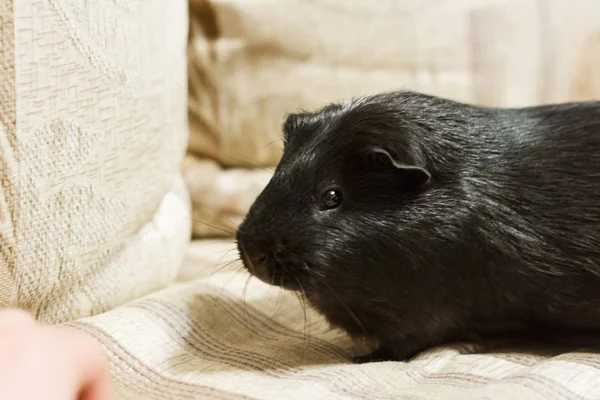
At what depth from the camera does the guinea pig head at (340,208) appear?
123 cm

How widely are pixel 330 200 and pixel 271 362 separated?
12.9 inches

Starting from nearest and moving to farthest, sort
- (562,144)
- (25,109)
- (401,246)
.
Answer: (25,109), (401,246), (562,144)

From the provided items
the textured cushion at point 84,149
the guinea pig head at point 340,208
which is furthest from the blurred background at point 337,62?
the guinea pig head at point 340,208

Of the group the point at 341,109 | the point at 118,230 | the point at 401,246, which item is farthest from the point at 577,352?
the point at 118,230

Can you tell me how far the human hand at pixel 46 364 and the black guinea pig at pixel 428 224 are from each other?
0.39 metres

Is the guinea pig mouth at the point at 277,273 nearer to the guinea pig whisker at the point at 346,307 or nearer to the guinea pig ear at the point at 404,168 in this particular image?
the guinea pig whisker at the point at 346,307

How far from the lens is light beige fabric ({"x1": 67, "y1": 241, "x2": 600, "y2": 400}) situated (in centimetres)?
110

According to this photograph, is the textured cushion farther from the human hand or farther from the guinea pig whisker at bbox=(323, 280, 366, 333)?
the guinea pig whisker at bbox=(323, 280, 366, 333)

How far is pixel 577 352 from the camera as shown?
1317mm

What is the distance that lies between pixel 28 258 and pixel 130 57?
46 cm

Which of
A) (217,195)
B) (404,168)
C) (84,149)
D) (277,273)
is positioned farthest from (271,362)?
(217,195)

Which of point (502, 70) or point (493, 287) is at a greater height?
point (502, 70)

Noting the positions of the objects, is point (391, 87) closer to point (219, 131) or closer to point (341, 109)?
point (219, 131)

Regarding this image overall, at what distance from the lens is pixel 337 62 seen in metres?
2.17
